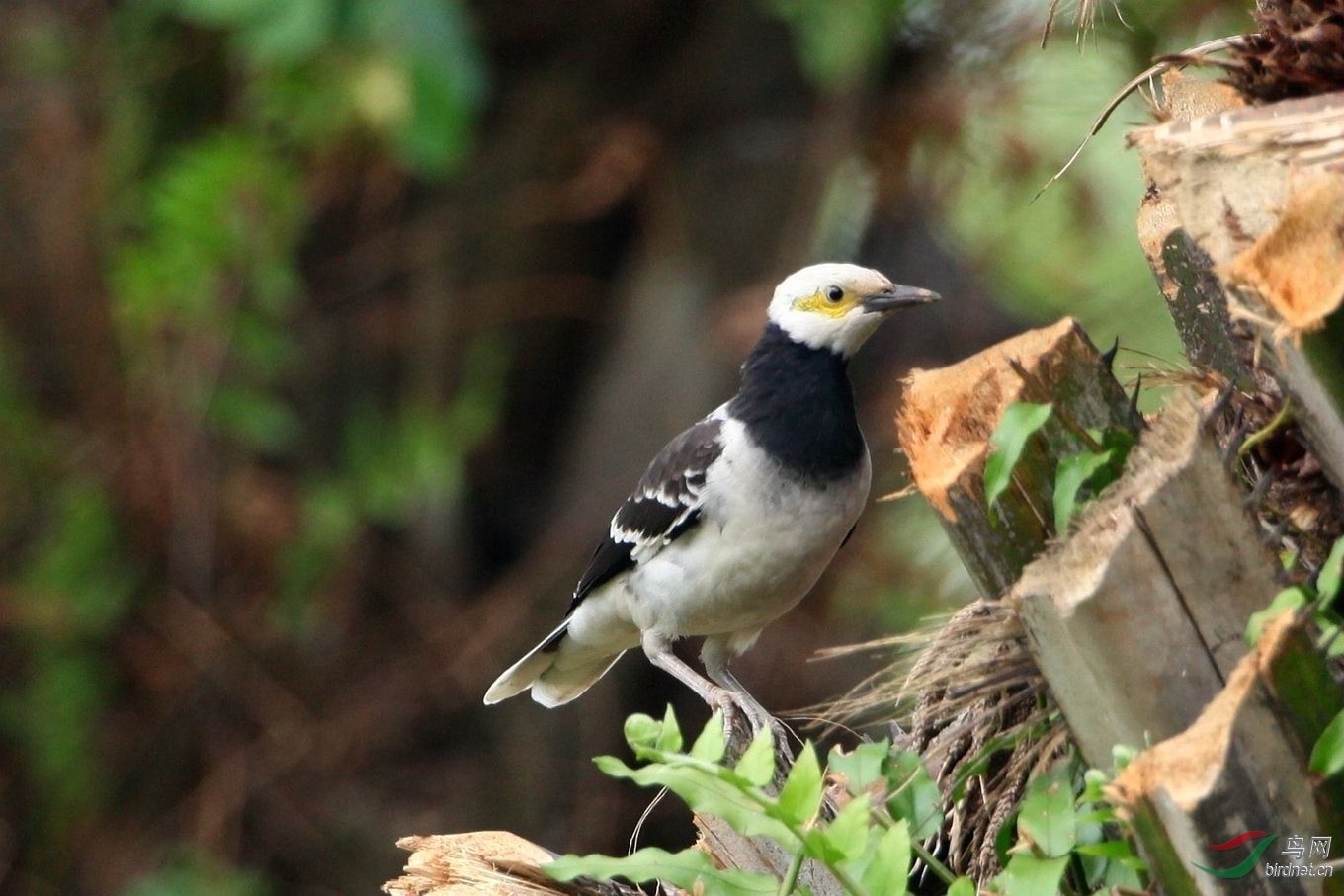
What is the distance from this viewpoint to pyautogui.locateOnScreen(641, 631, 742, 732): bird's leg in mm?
3994

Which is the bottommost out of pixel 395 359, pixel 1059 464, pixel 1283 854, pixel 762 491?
pixel 1283 854

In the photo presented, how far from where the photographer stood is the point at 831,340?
427 centimetres

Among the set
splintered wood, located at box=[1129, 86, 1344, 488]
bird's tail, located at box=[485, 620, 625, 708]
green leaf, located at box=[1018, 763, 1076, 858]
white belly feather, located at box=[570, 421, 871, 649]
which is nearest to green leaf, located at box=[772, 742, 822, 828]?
green leaf, located at box=[1018, 763, 1076, 858]

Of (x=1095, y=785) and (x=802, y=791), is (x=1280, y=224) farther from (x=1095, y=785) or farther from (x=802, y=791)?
(x=802, y=791)

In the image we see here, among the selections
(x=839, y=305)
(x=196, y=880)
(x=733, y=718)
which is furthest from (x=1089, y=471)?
(x=196, y=880)

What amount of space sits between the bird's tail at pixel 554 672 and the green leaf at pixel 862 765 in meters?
2.24

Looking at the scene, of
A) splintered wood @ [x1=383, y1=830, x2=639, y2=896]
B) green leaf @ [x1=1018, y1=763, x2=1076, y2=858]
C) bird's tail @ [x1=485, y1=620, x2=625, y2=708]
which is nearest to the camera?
green leaf @ [x1=1018, y1=763, x2=1076, y2=858]

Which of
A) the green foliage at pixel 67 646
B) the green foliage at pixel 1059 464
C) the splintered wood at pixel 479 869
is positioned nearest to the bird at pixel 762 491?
the splintered wood at pixel 479 869

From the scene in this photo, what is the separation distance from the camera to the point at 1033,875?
2281 mm

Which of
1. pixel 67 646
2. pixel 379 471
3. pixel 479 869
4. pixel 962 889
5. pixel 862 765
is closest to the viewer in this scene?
pixel 962 889

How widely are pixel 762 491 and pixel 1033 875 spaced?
192 centimetres

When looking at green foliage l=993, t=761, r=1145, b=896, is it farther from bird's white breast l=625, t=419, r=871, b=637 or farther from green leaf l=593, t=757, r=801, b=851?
bird's white breast l=625, t=419, r=871, b=637

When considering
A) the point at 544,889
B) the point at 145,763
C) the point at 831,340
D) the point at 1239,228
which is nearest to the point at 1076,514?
the point at 1239,228

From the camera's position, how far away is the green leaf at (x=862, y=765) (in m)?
2.61
